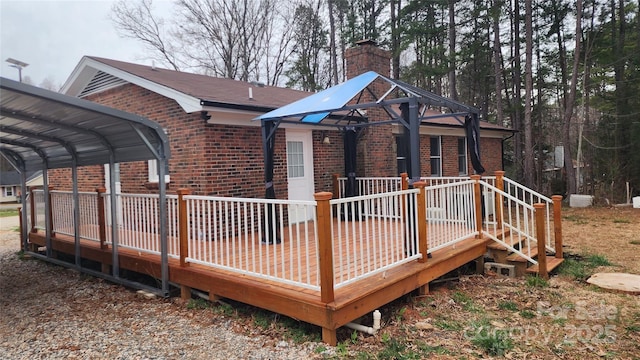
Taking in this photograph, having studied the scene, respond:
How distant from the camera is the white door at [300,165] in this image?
8.32 metres

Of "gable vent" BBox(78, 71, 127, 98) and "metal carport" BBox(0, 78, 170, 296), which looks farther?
"gable vent" BBox(78, 71, 127, 98)

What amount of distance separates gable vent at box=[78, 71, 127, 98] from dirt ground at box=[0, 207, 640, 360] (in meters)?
5.74

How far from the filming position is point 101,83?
899 centimetres

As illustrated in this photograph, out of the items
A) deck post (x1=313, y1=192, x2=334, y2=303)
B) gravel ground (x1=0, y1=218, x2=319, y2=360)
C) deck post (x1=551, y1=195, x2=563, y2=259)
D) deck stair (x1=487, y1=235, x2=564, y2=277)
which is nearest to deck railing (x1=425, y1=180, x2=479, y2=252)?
deck stair (x1=487, y1=235, x2=564, y2=277)

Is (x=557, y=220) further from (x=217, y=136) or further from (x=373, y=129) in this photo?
(x=217, y=136)

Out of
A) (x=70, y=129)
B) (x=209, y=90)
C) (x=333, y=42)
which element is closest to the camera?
(x=70, y=129)

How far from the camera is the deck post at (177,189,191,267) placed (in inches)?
200

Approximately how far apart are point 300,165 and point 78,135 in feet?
13.2

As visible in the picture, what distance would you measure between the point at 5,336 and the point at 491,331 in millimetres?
5003

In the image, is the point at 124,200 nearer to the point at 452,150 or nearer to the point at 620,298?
the point at 620,298

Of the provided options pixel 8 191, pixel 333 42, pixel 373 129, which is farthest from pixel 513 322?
pixel 8 191

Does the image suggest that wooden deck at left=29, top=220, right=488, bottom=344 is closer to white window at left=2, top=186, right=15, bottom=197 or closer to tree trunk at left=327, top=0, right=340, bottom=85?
tree trunk at left=327, top=0, right=340, bottom=85

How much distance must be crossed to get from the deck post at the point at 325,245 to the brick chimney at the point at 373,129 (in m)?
5.57

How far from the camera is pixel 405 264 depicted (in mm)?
4926
